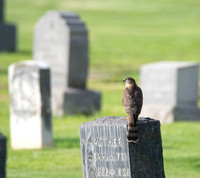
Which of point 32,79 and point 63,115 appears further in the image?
point 63,115

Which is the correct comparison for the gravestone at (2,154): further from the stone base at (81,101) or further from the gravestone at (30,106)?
the stone base at (81,101)

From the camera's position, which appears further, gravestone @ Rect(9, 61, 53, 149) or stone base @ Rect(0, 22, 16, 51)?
stone base @ Rect(0, 22, 16, 51)

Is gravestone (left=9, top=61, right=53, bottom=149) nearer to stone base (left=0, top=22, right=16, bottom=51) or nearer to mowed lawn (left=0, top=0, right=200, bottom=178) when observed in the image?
mowed lawn (left=0, top=0, right=200, bottom=178)

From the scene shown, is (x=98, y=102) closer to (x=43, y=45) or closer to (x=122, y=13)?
(x=43, y=45)

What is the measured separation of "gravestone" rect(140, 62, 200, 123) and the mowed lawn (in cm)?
65

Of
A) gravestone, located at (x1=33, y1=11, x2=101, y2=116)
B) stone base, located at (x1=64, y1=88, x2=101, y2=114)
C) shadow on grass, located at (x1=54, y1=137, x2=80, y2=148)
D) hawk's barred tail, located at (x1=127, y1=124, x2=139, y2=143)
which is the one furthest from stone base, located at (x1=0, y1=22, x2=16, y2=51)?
hawk's barred tail, located at (x1=127, y1=124, x2=139, y2=143)

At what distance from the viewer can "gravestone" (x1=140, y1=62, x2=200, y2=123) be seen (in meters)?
16.1

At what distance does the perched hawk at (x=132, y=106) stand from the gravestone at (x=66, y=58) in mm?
11021

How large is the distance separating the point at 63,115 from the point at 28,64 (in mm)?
4672

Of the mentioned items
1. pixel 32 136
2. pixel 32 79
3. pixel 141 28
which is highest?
pixel 141 28

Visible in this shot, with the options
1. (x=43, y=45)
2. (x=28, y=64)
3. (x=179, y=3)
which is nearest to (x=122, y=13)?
(x=179, y=3)

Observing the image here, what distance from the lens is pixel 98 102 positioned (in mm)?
18234

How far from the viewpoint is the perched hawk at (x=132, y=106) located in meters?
6.54

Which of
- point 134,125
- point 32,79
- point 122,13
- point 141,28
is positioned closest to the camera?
point 134,125
